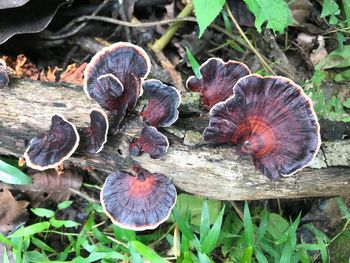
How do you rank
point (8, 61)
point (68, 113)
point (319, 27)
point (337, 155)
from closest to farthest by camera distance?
point (337, 155), point (68, 113), point (8, 61), point (319, 27)

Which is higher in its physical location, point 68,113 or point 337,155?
point 68,113

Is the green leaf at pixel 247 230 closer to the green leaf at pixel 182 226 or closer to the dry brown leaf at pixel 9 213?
the green leaf at pixel 182 226

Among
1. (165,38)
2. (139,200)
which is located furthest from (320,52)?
(139,200)

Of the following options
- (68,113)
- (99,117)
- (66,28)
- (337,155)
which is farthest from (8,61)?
(337,155)

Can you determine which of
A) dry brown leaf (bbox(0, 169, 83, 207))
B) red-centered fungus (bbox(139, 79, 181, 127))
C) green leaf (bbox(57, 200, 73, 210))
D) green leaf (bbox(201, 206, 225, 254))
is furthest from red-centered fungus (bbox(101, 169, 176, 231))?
dry brown leaf (bbox(0, 169, 83, 207))

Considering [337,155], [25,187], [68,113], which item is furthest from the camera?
[25,187]

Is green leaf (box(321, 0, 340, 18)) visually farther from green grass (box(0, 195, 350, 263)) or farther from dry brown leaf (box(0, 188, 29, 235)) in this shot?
dry brown leaf (box(0, 188, 29, 235))

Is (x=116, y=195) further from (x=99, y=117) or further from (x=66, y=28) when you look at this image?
(x=66, y=28)

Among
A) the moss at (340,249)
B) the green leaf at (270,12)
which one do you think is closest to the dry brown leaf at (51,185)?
the green leaf at (270,12)
